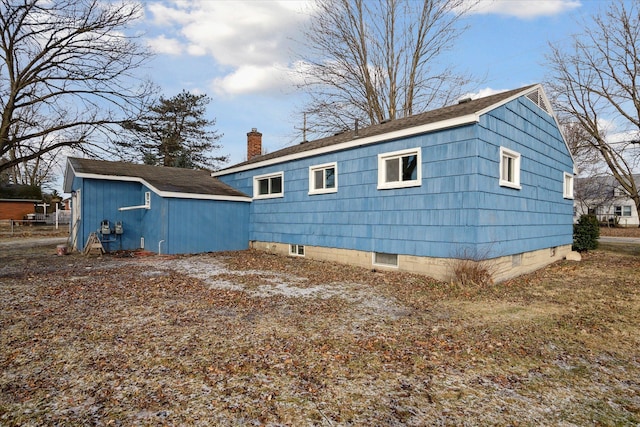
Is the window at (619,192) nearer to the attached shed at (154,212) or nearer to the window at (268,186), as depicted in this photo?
the window at (268,186)

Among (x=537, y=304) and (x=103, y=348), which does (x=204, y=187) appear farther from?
(x=537, y=304)

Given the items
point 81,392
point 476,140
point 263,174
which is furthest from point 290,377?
point 263,174

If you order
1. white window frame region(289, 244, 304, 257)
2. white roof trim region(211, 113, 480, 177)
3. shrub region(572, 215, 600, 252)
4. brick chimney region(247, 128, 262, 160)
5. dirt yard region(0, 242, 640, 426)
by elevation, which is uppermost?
brick chimney region(247, 128, 262, 160)

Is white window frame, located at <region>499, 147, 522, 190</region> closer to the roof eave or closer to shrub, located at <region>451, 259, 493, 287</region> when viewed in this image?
shrub, located at <region>451, 259, 493, 287</region>

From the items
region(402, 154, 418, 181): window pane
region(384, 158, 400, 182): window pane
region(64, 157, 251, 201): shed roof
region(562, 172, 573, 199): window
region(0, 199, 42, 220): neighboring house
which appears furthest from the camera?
region(0, 199, 42, 220): neighboring house

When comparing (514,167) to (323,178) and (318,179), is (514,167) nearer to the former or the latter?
(323,178)

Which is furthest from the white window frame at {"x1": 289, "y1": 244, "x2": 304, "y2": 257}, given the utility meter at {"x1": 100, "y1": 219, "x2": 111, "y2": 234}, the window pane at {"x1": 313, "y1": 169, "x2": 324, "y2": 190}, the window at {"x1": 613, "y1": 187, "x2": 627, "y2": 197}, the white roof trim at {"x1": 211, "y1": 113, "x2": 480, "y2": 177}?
the window at {"x1": 613, "y1": 187, "x2": 627, "y2": 197}

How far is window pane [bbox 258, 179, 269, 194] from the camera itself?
14339 mm

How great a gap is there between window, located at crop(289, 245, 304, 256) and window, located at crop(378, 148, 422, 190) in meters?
4.14

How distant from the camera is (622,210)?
3997 centimetres

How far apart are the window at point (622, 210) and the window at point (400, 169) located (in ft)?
146

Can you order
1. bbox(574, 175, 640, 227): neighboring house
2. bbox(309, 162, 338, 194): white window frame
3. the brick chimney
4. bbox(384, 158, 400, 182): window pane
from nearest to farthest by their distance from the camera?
bbox(384, 158, 400, 182): window pane
bbox(309, 162, 338, 194): white window frame
the brick chimney
bbox(574, 175, 640, 227): neighboring house

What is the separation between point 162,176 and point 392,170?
1078 cm

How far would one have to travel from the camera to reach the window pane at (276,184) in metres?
13.5
